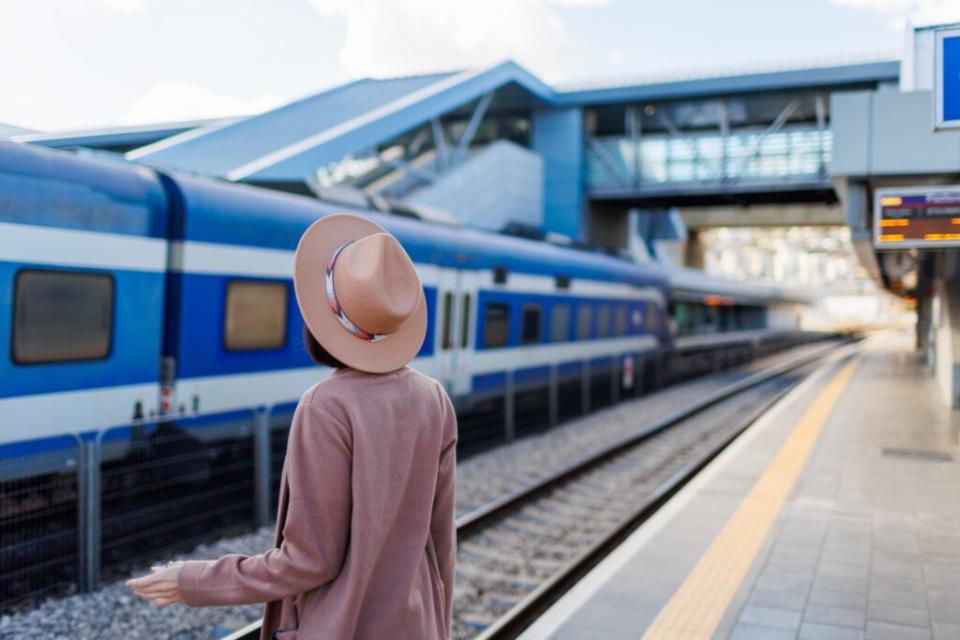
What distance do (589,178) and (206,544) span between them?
27.1 metres

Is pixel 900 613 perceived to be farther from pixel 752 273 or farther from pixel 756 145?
pixel 752 273

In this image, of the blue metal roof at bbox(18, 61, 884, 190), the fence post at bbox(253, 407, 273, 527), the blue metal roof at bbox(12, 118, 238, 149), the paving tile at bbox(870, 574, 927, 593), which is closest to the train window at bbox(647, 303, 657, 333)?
the blue metal roof at bbox(18, 61, 884, 190)

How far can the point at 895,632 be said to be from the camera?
452 centimetres

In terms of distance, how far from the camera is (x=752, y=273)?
95062 millimetres

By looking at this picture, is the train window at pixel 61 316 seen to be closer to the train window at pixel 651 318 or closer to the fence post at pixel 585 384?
the fence post at pixel 585 384

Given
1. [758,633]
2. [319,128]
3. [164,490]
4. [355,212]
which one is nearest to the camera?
[758,633]

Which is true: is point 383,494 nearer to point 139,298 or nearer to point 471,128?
point 139,298

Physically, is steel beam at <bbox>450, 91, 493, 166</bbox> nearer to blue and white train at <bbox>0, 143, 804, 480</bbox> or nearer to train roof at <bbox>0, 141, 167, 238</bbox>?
blue and white train at <bbox>0, 143, 804, 480</bbox>

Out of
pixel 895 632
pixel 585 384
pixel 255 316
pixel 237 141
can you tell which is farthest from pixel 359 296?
pixel 585 384

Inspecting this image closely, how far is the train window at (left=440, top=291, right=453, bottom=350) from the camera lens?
1170cm

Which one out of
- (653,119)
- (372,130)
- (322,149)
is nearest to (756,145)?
(653,119)

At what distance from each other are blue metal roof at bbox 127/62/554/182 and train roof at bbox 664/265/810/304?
8587 millimetres

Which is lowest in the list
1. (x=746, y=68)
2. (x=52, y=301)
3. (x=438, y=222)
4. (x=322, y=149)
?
(x=52, y=301)

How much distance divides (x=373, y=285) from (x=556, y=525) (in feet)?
20.9
